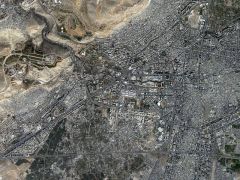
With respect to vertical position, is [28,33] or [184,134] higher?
[28,33]

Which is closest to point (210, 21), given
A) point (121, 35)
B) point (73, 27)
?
point (121, 35)

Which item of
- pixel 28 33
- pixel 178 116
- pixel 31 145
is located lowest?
pixel 31 145

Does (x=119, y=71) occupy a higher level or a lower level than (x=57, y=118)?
higher

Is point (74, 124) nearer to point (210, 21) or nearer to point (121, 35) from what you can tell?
point (121, 35)

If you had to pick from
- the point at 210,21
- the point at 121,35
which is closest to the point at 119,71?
the point at 121,35

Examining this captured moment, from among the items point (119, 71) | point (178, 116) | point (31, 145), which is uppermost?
point (119, 71)

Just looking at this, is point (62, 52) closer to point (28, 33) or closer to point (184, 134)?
point (28, 33)
